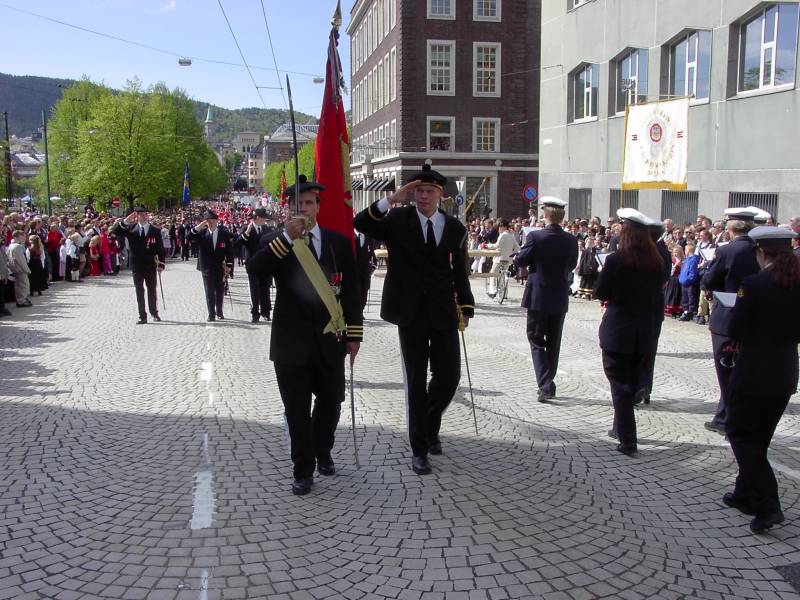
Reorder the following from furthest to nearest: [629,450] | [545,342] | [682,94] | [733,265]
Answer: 1. [682,94]
2. [545,342]
3. [733,265]
4. [629,450]

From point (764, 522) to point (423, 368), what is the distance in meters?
2.49

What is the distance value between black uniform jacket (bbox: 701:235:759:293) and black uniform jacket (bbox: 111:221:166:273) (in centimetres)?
1031

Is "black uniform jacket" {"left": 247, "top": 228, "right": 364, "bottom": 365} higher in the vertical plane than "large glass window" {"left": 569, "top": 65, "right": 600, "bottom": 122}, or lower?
lower

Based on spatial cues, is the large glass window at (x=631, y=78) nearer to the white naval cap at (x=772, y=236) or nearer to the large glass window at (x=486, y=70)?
the white naval cap at (x=772, y=236)

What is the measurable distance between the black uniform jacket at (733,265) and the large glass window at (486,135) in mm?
43810

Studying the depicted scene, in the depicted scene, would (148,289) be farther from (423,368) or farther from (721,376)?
(721,376)

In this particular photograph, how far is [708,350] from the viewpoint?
1166 centimetres

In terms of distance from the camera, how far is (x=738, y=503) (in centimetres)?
515

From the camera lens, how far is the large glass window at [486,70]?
Result: 160ft

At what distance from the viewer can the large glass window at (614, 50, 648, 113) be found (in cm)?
2325

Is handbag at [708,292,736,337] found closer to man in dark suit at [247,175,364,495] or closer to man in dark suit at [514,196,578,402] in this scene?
man in dark suit at [514,196,578,402]

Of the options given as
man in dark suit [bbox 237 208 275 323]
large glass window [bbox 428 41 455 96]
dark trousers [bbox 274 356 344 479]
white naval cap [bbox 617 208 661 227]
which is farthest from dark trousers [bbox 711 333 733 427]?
large glass window [bbox 428 41 455 96]

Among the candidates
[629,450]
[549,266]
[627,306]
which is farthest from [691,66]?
[629,450]

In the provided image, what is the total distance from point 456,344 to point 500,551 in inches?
72.1
